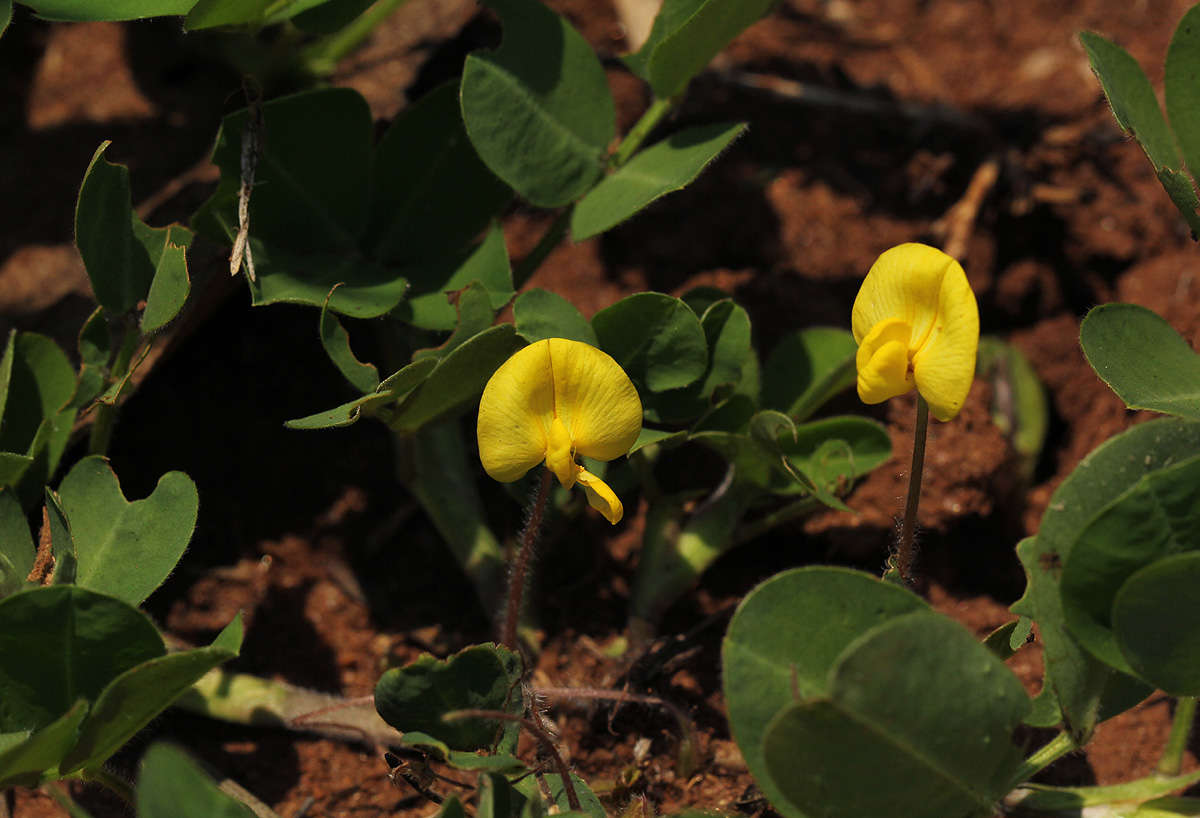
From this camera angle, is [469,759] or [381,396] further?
[381,396]

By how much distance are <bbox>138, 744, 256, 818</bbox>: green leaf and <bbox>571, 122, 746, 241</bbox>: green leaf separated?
1254 millimetres

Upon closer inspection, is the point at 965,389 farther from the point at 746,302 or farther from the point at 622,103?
the point at 622,103

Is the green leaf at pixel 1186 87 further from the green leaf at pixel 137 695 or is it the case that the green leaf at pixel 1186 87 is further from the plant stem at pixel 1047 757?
the green leaf at pixel 137 695

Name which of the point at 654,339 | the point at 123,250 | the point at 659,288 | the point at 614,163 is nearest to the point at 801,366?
the point at 654,339

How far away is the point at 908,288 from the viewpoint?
74.3 inches

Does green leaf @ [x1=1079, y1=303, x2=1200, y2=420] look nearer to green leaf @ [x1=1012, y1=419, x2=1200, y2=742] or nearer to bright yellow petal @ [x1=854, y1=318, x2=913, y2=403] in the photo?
green leaf @ [x1=1012, y1=419, x2=1200, y2=742]

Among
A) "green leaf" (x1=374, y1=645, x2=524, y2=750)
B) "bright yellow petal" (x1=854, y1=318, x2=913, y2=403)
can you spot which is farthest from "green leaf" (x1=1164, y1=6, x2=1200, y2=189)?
"green leaf" (x1=374, y1=645, x2=524, y2=750)

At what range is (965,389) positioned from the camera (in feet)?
5.93

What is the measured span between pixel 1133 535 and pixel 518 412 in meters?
0.96

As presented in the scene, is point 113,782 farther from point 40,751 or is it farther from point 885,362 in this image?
point 885,362

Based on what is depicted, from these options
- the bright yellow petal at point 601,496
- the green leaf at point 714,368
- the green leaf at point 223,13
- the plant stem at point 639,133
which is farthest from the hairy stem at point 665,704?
the green leaf at point 223,13

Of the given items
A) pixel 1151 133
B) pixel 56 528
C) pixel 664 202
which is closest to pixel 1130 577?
pixel 1151 133

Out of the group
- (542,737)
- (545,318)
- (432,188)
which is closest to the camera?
(542,737)

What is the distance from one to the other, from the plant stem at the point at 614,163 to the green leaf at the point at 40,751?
4.11 feet
